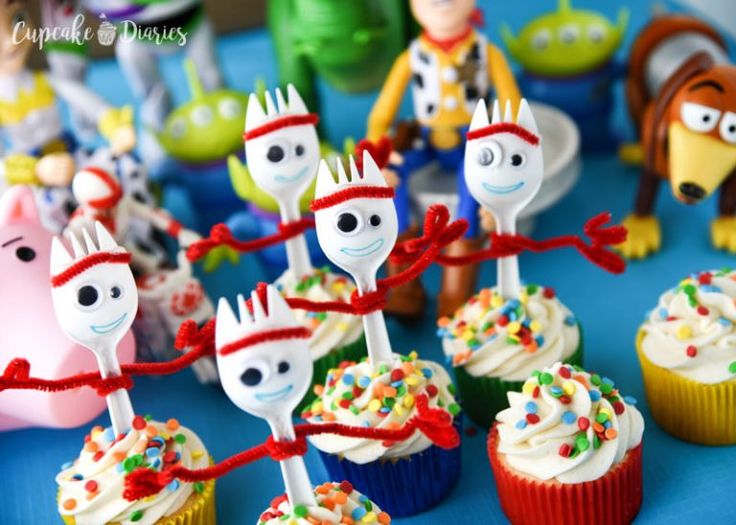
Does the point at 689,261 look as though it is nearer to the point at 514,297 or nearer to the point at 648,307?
the point at 648,307

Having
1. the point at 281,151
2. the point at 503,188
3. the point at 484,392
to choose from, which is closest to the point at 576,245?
the point at 503,188

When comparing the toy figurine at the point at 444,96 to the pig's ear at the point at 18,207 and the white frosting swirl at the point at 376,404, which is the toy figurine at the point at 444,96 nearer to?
the white frosting swirl at the point at 376,404

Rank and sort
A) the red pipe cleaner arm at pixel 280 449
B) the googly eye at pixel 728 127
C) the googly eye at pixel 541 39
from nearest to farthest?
1. the red pipe cleaner arm at pixel 280 449
2. the googly eye at pixel 728 127
3. the googly eye at pixel 541 39

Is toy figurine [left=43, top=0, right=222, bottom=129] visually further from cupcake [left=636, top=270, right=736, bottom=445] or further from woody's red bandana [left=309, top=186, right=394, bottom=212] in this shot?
cupcake [left=636, top=270, right=736, bottom=445]

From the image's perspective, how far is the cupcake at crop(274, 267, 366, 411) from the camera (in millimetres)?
1976

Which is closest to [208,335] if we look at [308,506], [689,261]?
[308,506]

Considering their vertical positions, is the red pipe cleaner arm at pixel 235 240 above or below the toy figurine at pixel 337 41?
below

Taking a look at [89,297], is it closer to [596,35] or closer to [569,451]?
[569,451]

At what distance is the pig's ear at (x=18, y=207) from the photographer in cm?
196

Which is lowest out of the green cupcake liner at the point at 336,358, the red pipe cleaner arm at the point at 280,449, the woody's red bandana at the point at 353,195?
the green cupcake liner at the point at 336,358

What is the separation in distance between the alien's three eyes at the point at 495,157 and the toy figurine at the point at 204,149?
1.01 m

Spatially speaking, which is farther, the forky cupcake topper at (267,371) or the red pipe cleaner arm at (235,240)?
the red pipe cleaner arm at (235,240)

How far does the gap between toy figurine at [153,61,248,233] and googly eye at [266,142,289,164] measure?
2.38ft

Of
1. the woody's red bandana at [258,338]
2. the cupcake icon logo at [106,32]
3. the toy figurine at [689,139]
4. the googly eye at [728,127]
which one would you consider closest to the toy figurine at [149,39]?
the cupcake icon logo at [106,32]
